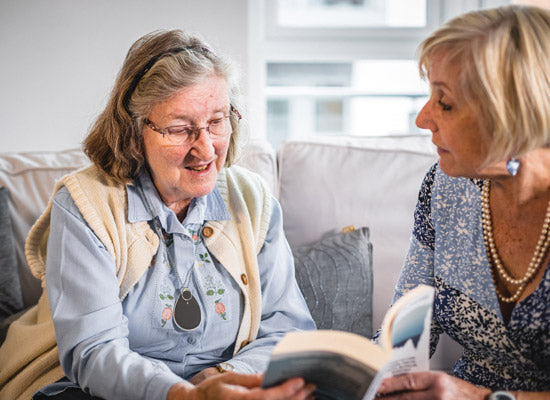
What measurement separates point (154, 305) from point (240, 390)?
410 millimetres

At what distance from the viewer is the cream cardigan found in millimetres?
1366

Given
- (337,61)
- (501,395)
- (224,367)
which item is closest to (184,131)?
(224,367)

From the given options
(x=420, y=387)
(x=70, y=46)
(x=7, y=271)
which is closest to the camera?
(x=420, y=387)

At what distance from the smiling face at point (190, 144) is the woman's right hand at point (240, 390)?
18.7 inches

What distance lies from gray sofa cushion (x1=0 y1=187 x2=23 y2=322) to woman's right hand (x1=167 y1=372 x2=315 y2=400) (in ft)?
2.48

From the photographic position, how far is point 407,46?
2758 mm

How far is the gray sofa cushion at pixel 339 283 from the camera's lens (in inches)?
65.7

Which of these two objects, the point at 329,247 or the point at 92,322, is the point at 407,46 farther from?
the point at 92,322

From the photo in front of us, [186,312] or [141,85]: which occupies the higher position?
[141,85]

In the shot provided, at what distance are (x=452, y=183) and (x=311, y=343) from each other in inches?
25.0

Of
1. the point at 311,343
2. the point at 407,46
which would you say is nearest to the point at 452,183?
the point at 311,343

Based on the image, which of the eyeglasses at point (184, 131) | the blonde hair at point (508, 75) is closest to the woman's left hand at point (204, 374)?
the eyeglasses at point (184, 131)

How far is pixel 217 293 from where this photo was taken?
4.71 ft

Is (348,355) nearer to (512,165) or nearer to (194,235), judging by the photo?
(512,165)
